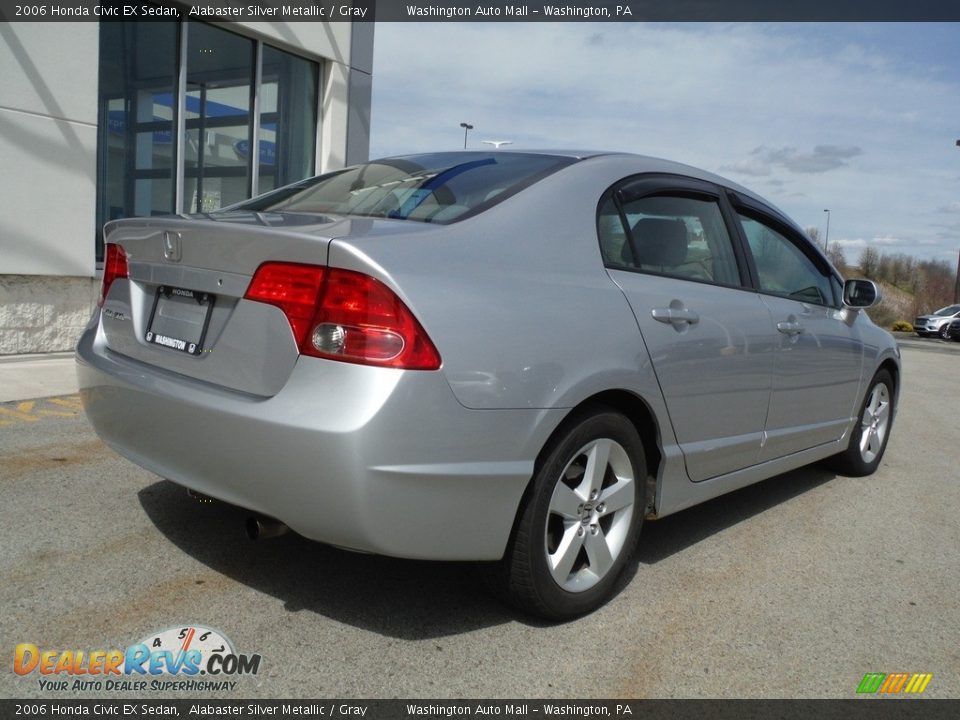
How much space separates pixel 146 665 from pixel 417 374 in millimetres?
1120

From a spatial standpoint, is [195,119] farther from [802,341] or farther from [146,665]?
[146,665]

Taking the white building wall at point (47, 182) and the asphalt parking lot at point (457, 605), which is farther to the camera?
the white building wall at point (47, 182)

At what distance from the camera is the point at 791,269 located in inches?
174

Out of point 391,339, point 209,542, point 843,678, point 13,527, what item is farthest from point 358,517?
point 13,527

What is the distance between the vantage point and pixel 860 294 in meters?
4.80

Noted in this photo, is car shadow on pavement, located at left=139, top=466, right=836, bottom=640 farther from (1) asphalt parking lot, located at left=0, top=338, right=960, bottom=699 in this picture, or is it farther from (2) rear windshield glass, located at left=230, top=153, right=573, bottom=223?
(2) rear windshield glass, located at left=230, top=153, right=573, bottom=223

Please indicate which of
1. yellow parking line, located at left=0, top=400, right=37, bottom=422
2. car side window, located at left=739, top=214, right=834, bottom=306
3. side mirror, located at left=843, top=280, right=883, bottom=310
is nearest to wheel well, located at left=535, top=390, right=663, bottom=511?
car side window, located at left=739, top=214, right=834, bottom=306

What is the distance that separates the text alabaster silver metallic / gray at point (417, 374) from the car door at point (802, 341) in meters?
0.72

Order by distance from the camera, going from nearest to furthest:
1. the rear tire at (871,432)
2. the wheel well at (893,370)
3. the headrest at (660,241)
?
the headrest at (660,241), the rear tire at (871,432), the wheel well at (893,370)

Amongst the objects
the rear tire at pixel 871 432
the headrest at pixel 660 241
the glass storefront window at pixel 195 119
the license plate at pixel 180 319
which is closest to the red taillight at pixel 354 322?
the license plate at pixel 180 319

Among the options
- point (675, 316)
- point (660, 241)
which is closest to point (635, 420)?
point (675, 316)

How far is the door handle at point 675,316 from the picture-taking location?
10.3 ft

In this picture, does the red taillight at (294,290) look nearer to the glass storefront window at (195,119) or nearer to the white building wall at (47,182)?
the white building wall at (47,182)
